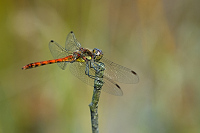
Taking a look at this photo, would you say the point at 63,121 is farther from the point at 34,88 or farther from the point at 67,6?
the point at 67,6

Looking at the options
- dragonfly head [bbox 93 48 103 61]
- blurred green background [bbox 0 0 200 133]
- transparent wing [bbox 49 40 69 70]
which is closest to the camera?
dragonfly head [bbox 93 48 103 61]

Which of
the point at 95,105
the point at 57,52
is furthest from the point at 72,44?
the point at 95,105

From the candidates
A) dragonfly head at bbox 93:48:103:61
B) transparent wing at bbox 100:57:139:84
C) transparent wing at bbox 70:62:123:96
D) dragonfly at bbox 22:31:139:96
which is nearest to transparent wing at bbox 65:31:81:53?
dragonfly at bbox 22:31:139:96

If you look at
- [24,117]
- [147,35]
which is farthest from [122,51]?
[24,117]

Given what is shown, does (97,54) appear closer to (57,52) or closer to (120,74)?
(120,74)

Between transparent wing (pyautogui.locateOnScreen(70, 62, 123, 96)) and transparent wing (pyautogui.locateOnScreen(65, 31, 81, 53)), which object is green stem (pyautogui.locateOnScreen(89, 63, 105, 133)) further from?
transparent wing (pyautogui.locateOnScreen(65, 31, 81, 53))

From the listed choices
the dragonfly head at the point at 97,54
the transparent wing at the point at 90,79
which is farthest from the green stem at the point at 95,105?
the dragonfly head at the point at 97,54
